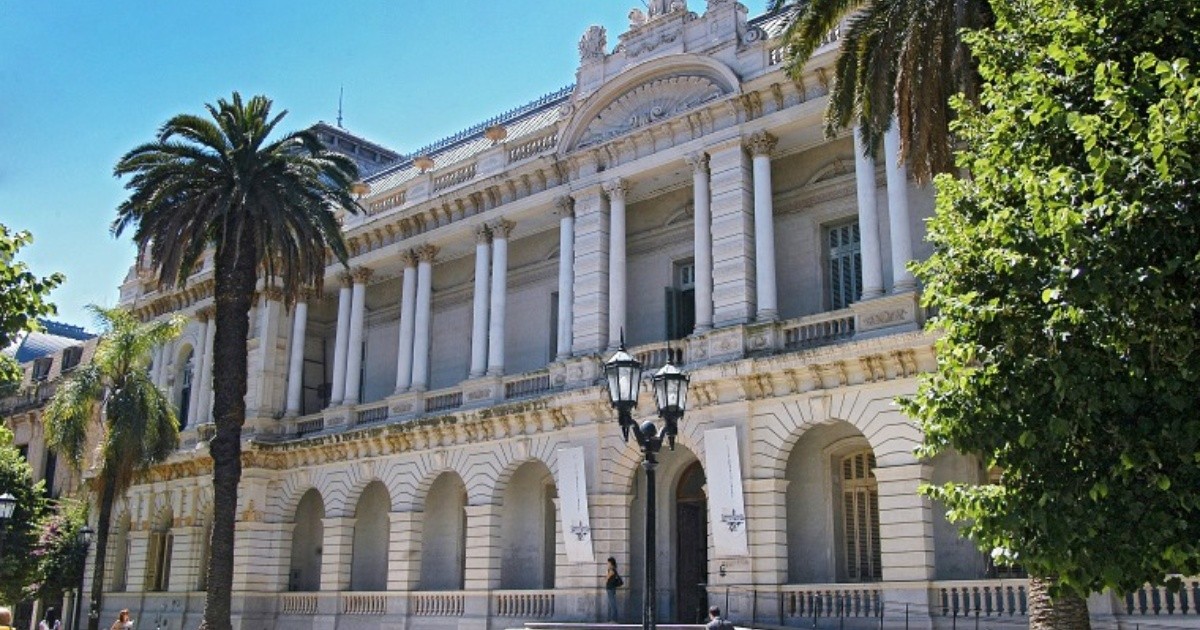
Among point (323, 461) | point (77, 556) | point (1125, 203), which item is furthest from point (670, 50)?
point (77, 556)

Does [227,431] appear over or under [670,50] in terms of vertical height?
under

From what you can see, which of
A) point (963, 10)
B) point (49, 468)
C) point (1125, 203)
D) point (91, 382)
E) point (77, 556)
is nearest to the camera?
point (1125, 203)

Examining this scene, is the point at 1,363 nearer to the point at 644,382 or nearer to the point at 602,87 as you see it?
the point at 644,382

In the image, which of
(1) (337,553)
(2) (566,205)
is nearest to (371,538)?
(1) (337,553)

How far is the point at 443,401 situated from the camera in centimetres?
3166

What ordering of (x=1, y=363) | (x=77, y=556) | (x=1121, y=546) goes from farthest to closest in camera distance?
1. (x=77, y=556)
2. (x=1, y=363)
3. (x=1121, y=546)

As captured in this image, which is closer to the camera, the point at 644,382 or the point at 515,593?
the point at 644,382

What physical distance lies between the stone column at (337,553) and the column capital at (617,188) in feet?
39.9

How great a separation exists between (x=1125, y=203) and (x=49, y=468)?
53547mm

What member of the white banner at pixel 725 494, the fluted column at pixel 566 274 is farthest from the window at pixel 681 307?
the white banner at pixel 725 494

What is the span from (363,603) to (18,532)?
14529 millimetres

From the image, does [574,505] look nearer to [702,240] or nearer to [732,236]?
[702,240]

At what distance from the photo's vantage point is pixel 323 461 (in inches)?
1341

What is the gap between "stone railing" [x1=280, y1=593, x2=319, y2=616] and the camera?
33.0 meters
